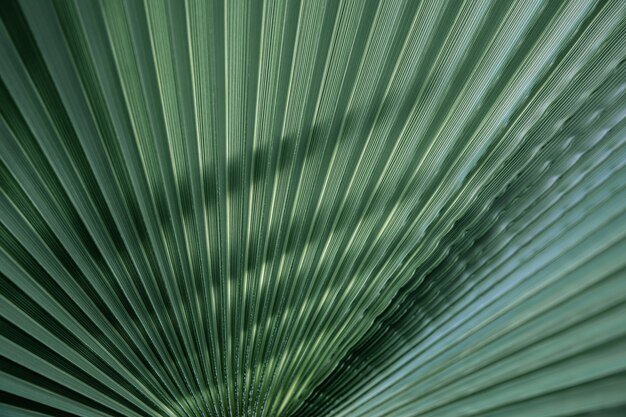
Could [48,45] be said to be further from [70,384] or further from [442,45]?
[70,384]

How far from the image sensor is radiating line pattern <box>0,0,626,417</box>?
641mm

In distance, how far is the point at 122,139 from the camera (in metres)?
0.78

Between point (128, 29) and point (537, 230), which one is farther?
point (537, 230)

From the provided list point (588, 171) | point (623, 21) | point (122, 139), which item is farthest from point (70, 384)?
point (623, 21)

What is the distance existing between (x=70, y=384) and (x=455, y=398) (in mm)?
948

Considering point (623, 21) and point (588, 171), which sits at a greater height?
point (623, 21)

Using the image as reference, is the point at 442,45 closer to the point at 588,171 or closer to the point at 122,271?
the point at 588,171

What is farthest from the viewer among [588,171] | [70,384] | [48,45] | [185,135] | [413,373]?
[70,384]

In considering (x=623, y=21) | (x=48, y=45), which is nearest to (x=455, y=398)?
(x=623, y=21)

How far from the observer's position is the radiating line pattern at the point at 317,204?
64 centimetres

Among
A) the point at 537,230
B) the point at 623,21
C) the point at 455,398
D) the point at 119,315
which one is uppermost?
the point at 623,21

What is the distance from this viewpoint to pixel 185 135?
83 centimetres

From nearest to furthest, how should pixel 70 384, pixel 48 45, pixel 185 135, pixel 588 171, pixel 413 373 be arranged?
pixel 48 45
pixel 588 171
pixel 185 135
pixel 413 373
pixel 70 384

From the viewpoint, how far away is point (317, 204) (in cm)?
111
